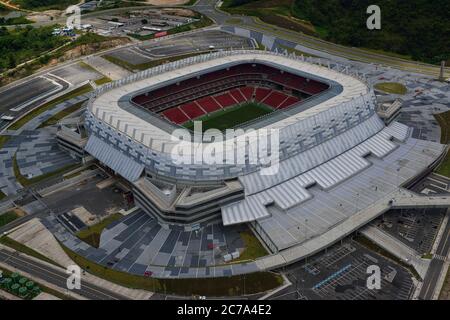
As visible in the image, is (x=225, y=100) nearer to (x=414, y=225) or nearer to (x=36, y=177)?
(x=36, y=177)

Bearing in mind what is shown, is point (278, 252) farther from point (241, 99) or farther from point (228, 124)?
point (241, 99)

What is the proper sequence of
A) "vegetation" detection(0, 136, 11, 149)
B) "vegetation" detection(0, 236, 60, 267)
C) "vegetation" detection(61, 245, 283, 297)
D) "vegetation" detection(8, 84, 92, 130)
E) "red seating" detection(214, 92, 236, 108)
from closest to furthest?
"vegetation" detection(61, 245, 283, 297)
"vegetation" detection(0, 236, 60, 267)
"vegetation" detection(0, 136, 11, 149)
"vegetation" detection(8, 84, 92, 130)
"red seating" detection(214, 92, 236, 108)

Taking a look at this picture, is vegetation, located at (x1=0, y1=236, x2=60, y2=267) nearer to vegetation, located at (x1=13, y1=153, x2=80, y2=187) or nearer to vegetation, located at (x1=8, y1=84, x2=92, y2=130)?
vegetation, located at (x1=13, y1=153, x2=80, y2=187)

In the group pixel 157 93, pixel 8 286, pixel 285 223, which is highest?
pixel 157 93

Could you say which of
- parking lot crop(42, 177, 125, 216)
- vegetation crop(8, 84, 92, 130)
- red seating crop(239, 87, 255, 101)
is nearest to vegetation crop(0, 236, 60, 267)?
parking lot crop(42, 177, 125, 216)

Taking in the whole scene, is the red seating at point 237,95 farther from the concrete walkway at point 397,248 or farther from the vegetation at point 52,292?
the vegetation at point 52,292

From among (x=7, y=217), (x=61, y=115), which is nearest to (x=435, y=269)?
(x=7, y=217)
